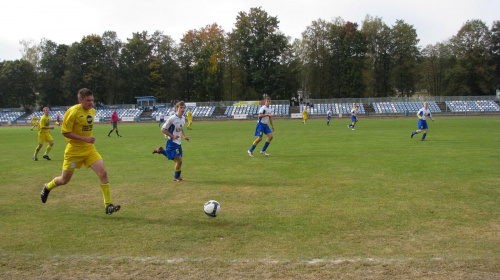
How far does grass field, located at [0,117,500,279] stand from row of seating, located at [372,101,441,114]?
4537 cm

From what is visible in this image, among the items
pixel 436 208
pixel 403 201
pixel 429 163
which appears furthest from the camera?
pixel 429 163

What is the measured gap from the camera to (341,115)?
173 feet

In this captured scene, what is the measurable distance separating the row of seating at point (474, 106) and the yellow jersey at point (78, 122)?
187ft

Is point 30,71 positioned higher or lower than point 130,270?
higher

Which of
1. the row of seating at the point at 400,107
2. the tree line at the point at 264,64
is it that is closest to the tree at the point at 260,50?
the tree line at the point at 264,64

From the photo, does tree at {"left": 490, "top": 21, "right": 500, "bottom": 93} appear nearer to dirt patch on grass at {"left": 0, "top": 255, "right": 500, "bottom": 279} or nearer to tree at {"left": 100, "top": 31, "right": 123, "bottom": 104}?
tree at {"left": 100, "top": 31, "right": 123, "bottom": 104}

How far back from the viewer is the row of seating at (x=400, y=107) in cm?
5372

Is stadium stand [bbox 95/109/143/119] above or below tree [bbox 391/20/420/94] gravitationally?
below

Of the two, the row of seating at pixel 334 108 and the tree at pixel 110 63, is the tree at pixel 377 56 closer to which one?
the row of seating at pixel 334 108

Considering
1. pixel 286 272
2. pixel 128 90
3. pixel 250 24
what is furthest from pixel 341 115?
pixel 286 272

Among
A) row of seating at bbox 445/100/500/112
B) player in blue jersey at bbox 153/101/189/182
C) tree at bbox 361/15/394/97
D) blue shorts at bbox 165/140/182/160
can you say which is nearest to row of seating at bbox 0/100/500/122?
row of seating at bbox 445/100/500/112

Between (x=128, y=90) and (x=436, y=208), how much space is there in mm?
71183

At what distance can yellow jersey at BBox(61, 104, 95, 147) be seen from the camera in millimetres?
6719

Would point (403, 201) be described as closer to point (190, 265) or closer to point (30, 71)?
point (190, 265)
